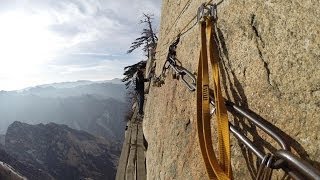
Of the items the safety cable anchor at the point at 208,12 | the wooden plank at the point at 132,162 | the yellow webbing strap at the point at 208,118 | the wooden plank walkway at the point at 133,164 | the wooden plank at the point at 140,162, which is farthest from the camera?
the wooden plank at the point at 132,162

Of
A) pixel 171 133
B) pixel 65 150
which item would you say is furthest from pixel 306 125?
pixel 65 150

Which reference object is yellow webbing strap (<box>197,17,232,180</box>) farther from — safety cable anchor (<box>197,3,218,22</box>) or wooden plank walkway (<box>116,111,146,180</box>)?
wooden plank walkway (<box>116,111,146,180</box>)

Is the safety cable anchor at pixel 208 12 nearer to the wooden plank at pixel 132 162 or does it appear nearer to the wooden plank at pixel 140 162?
the wooden plank at pixel 140 162

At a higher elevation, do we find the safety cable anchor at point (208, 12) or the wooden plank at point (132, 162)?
the safety cable anchor at point (208, 12)

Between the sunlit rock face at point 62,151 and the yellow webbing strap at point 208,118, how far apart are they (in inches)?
4068

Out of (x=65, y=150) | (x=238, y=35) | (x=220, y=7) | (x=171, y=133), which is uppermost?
(x=220, y=7)

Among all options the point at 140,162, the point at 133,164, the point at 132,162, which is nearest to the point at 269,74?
the point at 140,162

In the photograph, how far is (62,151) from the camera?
117 metres

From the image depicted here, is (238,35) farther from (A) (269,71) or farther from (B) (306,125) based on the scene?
(B) (306,125)

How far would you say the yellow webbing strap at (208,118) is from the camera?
8.98 ft

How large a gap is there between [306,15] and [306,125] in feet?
2.55

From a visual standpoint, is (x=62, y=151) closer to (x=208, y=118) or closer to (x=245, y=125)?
(x=208, y=118)

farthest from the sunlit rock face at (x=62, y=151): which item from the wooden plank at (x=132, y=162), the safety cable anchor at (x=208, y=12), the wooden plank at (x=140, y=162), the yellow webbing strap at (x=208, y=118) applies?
the yellow webbing strap at (x=208, y=118)

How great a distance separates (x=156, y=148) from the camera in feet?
20.3
